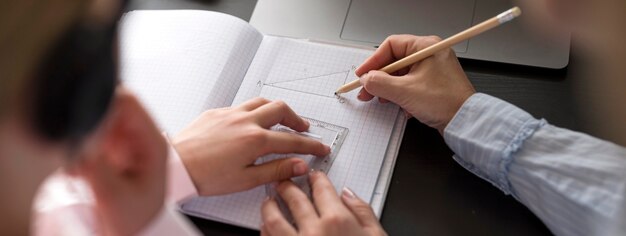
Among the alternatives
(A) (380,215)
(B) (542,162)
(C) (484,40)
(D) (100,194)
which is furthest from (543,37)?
(D) (100,194)

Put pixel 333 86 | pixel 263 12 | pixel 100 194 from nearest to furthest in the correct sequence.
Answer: pixel 100 194
pixel 333 86
pixel 263 12

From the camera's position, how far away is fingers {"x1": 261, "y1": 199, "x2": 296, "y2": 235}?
2.19 ft

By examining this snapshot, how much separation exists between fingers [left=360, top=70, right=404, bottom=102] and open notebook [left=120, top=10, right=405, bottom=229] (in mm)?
33

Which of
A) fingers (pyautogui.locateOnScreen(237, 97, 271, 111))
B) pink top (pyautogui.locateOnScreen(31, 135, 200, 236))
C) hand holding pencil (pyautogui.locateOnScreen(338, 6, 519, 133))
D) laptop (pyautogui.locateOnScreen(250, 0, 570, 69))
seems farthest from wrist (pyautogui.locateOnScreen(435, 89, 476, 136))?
pink top (pyautogui.locateOnScreen(31, 135, 200, 236))

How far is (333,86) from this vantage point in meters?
0.86

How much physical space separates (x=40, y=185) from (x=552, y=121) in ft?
2.03

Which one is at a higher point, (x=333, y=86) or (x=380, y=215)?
(x=333, y=86)

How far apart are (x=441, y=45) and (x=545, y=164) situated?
186mm

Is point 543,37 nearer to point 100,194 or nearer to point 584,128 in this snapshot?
point 584,128

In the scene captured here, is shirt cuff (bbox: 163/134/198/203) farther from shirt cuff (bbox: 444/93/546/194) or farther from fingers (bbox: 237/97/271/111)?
shirt cuff (bbox: 444/93/546/194)

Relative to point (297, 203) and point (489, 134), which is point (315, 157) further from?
point (489, 134)

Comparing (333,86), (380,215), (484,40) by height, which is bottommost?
(380,215)

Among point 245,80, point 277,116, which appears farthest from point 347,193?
point 245,80

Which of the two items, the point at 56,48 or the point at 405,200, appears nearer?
the point at 56,48
